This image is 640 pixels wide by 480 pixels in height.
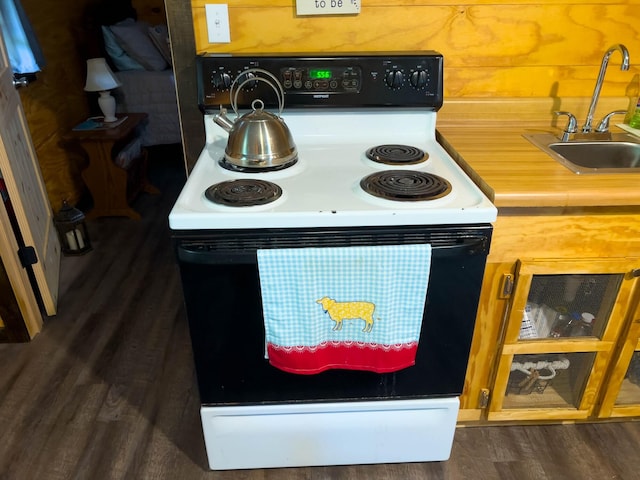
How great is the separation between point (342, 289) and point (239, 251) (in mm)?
248

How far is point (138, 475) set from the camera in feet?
4.89

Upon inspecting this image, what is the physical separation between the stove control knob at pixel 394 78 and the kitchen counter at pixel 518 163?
0.77 ft

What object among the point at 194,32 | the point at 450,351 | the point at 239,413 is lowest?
the point at 239,413

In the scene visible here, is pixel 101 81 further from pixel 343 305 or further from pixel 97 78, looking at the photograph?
pixel 343 305

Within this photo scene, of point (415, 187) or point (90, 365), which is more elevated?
point (415, 187)

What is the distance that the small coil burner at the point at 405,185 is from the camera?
45.7 inches

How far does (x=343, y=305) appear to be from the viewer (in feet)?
3.76

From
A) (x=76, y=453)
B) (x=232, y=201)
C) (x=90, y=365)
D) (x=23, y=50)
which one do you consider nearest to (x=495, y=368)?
(x=232, y=201)

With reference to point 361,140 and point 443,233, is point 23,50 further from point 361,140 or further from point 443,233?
point 443,233

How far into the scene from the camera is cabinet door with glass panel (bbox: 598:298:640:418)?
1.40 m

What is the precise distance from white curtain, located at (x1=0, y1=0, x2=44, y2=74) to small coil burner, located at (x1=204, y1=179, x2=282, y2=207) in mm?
1812

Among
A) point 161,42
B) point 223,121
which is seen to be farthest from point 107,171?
point 223,121

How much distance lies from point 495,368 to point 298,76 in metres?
1.05

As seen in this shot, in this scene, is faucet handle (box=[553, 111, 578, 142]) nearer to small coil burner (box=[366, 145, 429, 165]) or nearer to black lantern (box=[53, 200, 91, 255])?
small coil burner (box=[366, 145, 429, 165])
